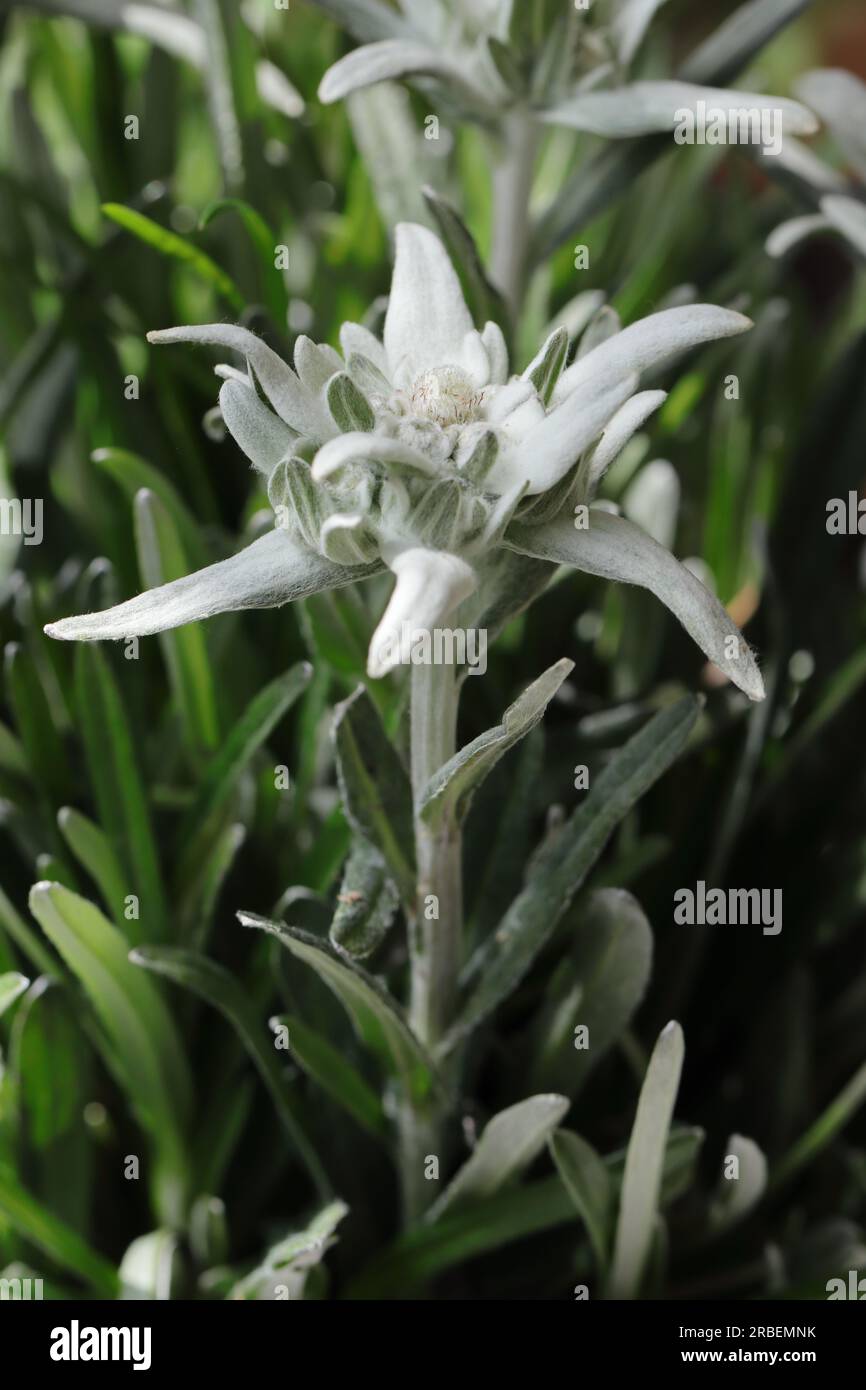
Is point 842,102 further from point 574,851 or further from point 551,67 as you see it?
point 574,851

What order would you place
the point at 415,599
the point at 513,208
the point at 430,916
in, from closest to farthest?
the point at 415,599 → the point at 430,916 → the point at 513,208

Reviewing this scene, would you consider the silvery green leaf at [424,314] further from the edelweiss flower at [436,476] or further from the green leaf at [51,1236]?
the green leaf at [51,1236]

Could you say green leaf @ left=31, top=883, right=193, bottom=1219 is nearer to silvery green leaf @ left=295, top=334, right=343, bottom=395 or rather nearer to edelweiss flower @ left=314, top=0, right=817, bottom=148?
silvery green leaf @ left=295, top=334, right=343, bottom=395

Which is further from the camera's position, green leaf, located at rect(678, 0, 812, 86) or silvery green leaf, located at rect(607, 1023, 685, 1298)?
green leaf, located at rect(678, 0, 812, 86)

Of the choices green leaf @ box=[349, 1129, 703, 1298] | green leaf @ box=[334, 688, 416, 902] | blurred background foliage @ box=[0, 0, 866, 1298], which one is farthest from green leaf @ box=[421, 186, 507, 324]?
green leaf @ box=[349, 1129, 703, 1298]
